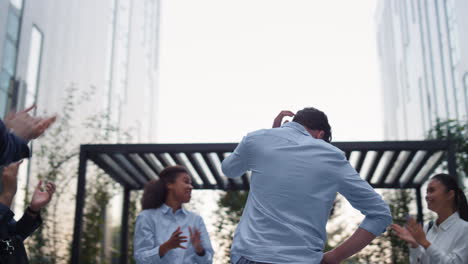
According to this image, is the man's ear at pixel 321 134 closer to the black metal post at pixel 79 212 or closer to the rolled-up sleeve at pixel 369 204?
the rolled-up sleeve at pixel 369 204

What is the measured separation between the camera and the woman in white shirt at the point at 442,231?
11.4ft

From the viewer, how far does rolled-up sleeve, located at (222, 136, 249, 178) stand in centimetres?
233

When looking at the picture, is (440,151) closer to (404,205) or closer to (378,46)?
(404,205)

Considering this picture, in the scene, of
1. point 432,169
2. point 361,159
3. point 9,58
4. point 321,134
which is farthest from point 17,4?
point 321,134

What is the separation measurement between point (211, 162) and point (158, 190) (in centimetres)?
220

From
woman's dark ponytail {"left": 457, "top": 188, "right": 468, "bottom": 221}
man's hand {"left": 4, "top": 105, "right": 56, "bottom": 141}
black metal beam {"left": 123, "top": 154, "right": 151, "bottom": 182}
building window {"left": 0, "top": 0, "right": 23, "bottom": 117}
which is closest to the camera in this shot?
man's hand {"left": 4, "top": 105, "right": 56, "bottom": 141}

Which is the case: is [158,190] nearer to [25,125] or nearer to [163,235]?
[163,235]

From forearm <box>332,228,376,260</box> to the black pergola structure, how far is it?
3.79 metres

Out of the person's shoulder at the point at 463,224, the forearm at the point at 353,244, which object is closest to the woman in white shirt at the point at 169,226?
the forearm at the point at 353,244

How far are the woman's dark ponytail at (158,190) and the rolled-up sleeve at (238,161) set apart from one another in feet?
7.07

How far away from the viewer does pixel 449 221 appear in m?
3.88

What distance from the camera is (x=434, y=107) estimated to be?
18.5 meters

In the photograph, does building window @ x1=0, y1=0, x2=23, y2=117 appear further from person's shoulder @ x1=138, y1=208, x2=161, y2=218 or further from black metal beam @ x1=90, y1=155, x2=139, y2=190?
person's shoulder @ x1=138, y1=208, x2=161, y2=218

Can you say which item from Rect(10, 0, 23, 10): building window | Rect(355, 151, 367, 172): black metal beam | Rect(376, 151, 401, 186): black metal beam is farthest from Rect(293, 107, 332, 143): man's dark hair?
Rect(10, 0, 23, 10): building window
